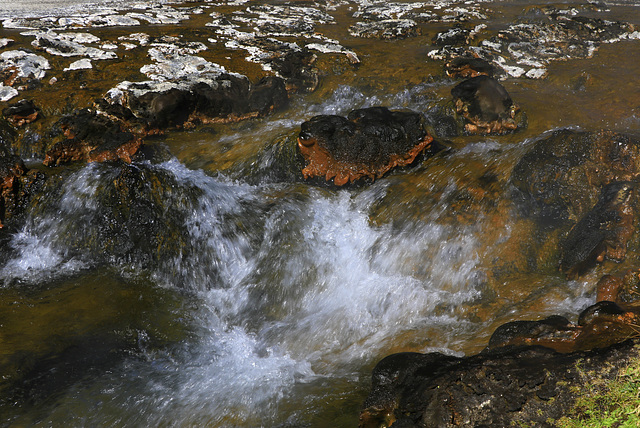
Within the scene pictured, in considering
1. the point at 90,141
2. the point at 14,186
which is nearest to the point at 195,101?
the point at 90,141

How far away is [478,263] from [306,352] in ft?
7.39

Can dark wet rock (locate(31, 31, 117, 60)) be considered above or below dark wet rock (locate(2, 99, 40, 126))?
above

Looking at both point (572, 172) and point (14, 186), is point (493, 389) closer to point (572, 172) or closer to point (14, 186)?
point (572, 172)

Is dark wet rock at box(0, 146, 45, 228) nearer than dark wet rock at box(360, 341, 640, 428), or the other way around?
dark wet rock at box(360, 341, 640, 428)

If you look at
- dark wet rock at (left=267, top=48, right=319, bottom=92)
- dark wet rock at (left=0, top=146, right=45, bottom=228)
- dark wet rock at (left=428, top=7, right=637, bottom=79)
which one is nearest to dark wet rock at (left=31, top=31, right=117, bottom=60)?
dark wet rock at (left=267, top=48, right=319, bottom=92)

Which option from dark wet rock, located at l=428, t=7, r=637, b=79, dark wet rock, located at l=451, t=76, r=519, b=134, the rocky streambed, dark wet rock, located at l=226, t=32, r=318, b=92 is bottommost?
the rocky streambed

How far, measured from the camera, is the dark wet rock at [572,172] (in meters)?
4.88

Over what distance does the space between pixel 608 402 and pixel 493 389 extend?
571 millimetres

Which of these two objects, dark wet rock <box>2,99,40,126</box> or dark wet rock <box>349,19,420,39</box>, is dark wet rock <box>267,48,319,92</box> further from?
dark wet rock <box>2,99,40,126</box>

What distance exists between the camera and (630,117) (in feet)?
22.3

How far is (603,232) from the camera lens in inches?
169

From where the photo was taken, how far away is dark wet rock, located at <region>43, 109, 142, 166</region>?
593cm

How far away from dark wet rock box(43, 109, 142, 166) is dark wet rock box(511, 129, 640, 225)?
572 cm

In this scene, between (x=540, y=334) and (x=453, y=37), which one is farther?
(x=453, y=37)
